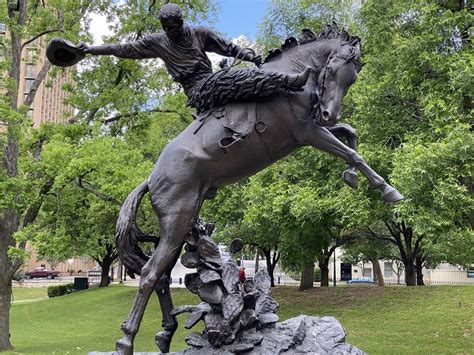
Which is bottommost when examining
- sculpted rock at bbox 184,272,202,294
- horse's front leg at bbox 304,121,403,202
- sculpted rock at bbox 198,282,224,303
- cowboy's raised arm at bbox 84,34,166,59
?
sculpted rock at bbox 198,282,224,303

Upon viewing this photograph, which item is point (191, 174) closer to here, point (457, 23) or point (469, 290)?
point (457, 23)

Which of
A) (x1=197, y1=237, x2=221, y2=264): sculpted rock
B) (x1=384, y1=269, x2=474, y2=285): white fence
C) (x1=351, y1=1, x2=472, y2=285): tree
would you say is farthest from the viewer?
(x1=384, y1=269, x2=474, y2=285): white fence

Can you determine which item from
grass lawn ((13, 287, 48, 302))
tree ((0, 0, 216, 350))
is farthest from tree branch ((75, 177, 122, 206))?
grass lawn ((13, 287, 48, 302))

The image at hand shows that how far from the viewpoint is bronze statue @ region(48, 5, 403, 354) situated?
13.4 ft

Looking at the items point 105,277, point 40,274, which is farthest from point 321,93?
point 40,274

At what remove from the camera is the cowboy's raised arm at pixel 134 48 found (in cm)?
450

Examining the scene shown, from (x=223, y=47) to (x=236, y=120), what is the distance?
875 millimetres

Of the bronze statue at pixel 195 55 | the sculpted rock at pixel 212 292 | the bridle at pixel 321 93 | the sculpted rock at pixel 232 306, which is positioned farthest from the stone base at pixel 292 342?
the bronze statue at pixel 195 55

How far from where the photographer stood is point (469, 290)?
18.7m

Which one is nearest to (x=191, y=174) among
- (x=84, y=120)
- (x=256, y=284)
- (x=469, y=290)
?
(x=256, y=284)

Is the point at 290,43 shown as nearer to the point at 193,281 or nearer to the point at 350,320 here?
the point at 193,281

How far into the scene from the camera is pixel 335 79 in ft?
13.4

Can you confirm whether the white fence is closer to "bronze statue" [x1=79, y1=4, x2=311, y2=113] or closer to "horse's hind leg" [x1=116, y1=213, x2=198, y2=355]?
"bronze statue" [x1=79, y1=4, x2=311, y2=113]

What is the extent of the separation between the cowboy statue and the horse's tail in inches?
38.0
